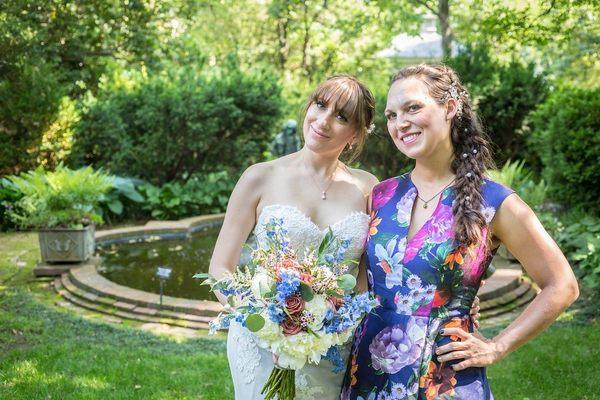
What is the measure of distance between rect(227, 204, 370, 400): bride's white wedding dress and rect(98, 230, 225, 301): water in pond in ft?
15.4

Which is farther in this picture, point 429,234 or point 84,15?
point 84,15

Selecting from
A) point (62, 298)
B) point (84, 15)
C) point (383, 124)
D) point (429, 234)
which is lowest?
point (62, 298)

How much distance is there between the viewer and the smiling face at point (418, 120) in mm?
2465

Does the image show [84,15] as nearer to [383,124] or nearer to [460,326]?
[383,124]

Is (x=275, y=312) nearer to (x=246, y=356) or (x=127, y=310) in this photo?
(x=246, y=356)

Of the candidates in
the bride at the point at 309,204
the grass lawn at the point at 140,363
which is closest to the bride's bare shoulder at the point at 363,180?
the bride at the point at 309,204

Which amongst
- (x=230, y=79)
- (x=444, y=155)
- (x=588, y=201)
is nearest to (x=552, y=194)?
(x=588, y=201)

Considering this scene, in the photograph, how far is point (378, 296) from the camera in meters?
2.49

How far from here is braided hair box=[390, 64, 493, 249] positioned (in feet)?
7.70

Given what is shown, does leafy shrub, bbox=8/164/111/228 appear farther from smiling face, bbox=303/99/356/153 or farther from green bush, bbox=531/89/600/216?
green bush, bbox=531/89/600/216

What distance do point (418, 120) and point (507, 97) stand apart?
1199 centimetres

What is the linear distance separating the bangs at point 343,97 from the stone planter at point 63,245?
248 inches

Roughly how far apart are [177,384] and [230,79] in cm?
959

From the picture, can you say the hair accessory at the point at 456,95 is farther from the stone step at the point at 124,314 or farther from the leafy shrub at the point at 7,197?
the leafy shrub at the point at 7,197
